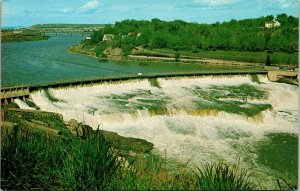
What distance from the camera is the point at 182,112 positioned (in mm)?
16938

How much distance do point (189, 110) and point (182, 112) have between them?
0.30m

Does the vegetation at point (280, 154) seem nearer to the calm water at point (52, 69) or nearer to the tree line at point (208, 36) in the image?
the calm water at point (52, 69)

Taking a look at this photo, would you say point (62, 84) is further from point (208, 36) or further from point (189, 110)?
point (208, 36)

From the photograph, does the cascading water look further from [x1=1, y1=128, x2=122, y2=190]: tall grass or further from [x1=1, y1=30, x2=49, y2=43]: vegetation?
[x1=1, y1=30, x2=49, y2=43]: vegetation

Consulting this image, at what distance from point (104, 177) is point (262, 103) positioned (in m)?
16.5

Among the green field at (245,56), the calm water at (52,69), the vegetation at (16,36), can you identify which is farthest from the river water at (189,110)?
the vegetation at (16,36)

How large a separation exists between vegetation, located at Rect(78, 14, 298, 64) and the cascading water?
944 centimetres

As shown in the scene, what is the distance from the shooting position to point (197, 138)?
45.5ft

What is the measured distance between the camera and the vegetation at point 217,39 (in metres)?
34.5

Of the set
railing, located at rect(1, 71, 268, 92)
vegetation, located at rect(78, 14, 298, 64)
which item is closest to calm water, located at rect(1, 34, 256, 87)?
railing, located at rect(1, 71, 268, 92)

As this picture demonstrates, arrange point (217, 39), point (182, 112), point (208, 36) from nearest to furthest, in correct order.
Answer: point (182, 112) < point (217, 39) < point (208, 36)

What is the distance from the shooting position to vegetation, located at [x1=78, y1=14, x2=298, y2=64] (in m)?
34.5

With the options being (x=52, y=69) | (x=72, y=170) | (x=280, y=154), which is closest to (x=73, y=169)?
(x=72, y=170)

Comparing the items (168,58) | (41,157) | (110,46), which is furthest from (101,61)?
(41,157)
